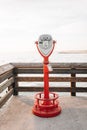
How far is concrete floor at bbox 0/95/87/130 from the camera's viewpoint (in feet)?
10.3

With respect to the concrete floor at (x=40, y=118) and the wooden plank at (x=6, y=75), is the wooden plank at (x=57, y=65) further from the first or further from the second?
the concrete floor at (x=40, y=118)

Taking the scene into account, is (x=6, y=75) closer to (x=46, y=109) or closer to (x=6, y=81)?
(x=6, y=81)

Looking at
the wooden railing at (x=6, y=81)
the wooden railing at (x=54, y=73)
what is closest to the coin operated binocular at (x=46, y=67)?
the wooden railing at (x=6, y=81)

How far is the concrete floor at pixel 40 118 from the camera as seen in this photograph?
10.3 feet

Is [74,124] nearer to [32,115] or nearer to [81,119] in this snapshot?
[81,119]

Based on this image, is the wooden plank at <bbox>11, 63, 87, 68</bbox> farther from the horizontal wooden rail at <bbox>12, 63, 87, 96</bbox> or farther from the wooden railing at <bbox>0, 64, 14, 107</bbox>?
the wooden railing at <bbox>0, 64, 14, 107</bbox>

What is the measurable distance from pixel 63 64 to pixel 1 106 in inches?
70.5

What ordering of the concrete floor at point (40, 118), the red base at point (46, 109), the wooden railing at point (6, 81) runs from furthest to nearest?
the wooden railing at point (6, 81), the red base at point (46, 109), the concrete floor at point (40, 118)

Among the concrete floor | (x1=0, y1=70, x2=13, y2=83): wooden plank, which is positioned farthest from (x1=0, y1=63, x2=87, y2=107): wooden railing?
the concrete floor

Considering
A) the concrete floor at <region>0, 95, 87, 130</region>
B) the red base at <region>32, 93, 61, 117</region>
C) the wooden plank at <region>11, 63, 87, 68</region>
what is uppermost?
the wooden plank at <region>11, 63, 87, 68</region>

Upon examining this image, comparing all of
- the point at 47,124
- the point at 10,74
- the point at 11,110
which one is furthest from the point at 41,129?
the point at 10,74

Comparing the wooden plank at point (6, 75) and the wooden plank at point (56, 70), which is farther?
the wooden plank at point (56, 70)

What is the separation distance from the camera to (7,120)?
3.43 m

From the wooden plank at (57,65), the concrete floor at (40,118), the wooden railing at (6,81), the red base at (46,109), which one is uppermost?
the wooden plank at (57,65)
